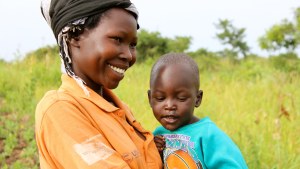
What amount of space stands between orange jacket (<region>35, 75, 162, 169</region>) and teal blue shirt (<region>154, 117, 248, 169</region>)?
24 cm

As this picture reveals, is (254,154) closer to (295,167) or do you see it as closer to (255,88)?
(295,167)

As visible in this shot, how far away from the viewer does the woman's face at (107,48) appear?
5.95 ft

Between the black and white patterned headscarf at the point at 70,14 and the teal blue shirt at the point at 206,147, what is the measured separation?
0.53 meters

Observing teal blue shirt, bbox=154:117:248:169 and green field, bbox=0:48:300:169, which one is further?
green field, bbox=0:48:300:169

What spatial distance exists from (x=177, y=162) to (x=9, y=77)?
18.1ft

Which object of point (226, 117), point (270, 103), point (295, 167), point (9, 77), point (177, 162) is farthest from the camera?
point (9, 77)

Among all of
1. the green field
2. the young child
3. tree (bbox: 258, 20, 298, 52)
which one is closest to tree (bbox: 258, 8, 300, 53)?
tree (bbox: 258, 20, 298, 52)

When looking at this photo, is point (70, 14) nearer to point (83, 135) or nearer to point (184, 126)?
point (83, 135)

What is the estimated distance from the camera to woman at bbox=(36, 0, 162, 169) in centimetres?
164

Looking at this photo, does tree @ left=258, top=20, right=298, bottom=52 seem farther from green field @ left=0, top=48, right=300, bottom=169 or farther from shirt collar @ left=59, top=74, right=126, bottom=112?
shirt collar @ left=59, top=74, right=126, bottom=112

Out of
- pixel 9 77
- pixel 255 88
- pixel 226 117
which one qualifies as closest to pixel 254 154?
pixel 226 117

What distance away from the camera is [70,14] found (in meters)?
1.89

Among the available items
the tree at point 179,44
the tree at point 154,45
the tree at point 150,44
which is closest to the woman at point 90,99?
the tree at point 154,45

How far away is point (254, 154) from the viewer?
3422 millimetres
